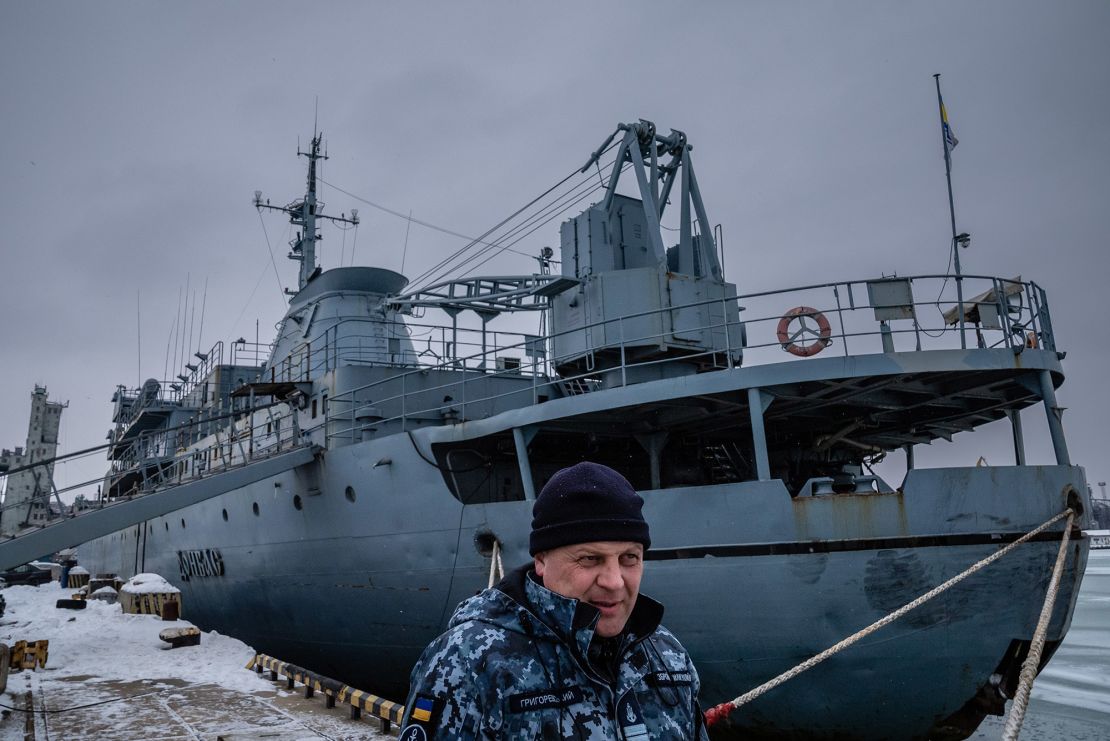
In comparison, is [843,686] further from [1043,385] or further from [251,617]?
[251,617]

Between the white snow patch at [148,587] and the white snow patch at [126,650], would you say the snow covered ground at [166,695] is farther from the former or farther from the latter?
the white snow patch at [148,587]

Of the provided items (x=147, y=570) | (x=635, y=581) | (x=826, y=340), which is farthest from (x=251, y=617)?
(x=635, y=581)

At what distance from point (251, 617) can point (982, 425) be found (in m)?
13.6

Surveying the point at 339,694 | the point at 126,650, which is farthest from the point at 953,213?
the point at 126,650

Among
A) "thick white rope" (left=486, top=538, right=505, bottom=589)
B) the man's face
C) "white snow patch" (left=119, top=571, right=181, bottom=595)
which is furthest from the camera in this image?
"white snow patch" (left=119, top=571, right=181, bottom=595)

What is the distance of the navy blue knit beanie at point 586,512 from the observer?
1.96 meters

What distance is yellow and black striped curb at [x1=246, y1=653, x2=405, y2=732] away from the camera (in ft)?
25.9

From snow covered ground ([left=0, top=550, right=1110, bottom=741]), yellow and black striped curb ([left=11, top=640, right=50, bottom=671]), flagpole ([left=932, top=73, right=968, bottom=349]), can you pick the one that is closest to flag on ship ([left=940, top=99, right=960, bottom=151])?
flagpole ([left=932, top=73, right=968, bottom=349])

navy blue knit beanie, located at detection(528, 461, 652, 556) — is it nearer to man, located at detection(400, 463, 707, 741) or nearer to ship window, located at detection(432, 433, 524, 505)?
man, located at detection(400, 463, 707, 741)

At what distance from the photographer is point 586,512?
1982mm

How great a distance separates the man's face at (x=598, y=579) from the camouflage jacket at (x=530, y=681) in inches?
2.1

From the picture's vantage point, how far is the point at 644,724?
193 cm

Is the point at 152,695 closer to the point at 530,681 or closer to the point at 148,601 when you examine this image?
the point at 148,601

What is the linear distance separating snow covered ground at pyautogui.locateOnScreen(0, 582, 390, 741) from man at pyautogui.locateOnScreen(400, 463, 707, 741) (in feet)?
21.2
